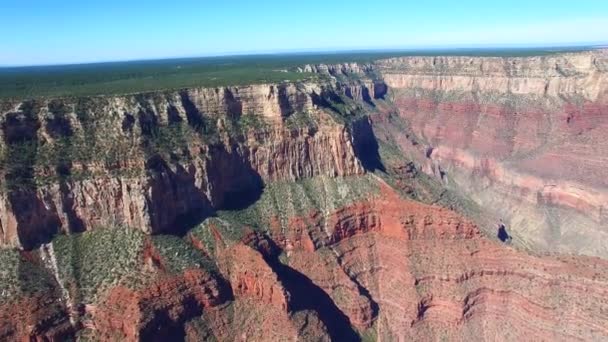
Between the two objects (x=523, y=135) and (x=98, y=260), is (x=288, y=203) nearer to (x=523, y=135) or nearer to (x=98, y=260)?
(x=98, y=260)

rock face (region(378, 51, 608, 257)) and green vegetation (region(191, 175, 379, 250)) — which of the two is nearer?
green vegetation (region(191, 175, 379, 250))

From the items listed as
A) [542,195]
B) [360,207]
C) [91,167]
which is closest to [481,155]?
[542,195]

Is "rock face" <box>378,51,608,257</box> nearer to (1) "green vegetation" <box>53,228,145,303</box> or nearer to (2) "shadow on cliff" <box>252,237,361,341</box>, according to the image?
(2) "shadow on cliff" <box>252,237,361,341</box>

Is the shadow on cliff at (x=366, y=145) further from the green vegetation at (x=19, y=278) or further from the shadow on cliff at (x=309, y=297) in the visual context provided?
the green vegetation at (x=19, y=278)

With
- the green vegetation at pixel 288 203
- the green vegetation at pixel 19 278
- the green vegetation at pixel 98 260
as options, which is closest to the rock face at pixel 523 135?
the green vegetation at pixel 288 203

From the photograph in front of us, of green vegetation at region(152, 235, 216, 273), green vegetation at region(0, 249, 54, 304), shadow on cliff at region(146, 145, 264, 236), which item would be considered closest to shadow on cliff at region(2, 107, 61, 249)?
green vegetation at region(0, 249, 54, 304)
